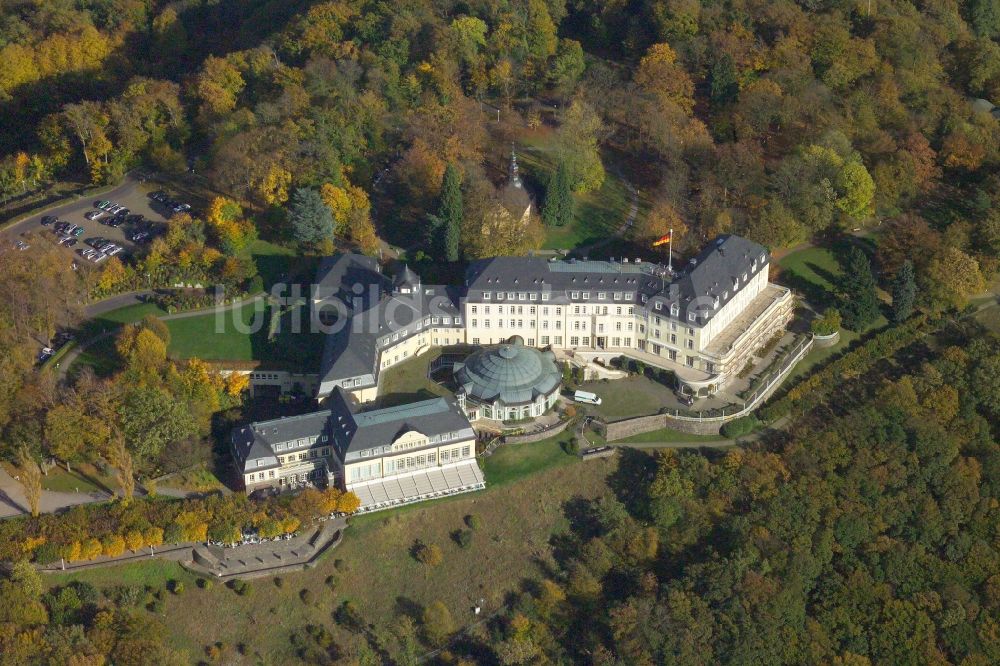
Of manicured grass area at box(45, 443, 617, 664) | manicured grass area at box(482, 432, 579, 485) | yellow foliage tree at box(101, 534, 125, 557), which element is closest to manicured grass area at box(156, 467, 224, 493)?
yellow foliage tree at box(101, 534, 125, 557)

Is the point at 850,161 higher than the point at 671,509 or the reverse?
higher

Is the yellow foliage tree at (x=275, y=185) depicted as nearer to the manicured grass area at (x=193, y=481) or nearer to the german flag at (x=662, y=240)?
the manicured grass area at (x=193, y=481)

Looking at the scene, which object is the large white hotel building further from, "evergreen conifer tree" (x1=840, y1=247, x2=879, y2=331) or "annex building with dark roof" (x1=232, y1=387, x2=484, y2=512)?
"evergreen conifer tree" (x1=840, y1=247, x2=879, y2=331)

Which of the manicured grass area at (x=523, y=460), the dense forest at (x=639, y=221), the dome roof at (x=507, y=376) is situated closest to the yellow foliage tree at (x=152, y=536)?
the dense forest at (x=639, y=221)

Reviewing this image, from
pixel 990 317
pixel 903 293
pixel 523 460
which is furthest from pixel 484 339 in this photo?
pixel 990 317

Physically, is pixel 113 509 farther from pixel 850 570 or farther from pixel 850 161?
pixel 850 161

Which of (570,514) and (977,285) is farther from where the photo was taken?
(977,285)

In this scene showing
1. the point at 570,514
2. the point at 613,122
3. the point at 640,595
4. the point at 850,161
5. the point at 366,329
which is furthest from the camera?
the point at 613,122

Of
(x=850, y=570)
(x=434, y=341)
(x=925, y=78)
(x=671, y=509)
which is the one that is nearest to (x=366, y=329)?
(x=434, y=341)
